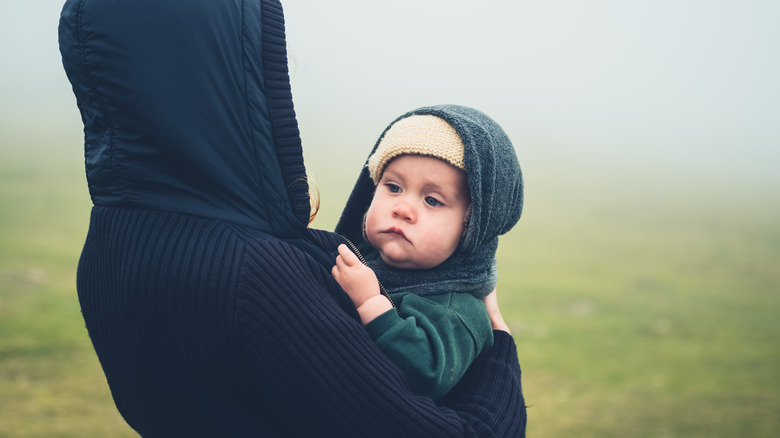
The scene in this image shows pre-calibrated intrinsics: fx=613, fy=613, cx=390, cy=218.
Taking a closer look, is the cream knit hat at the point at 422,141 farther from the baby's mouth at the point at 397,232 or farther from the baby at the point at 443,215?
the baby's mouth at the point at 397,232

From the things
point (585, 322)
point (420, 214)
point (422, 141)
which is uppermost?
point (422, 141)

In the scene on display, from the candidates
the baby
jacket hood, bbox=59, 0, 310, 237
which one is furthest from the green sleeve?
jacket hood, bbox=59, 0, 310, 237

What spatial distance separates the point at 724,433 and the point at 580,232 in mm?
20673

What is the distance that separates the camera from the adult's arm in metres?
1.16

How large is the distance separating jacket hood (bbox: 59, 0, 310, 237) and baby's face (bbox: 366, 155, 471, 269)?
656 millimetres

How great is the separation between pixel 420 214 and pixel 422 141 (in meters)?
0.23

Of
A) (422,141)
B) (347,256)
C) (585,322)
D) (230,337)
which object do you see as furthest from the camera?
Answer: (585,322)

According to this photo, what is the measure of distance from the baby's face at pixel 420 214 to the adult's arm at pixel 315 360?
60 centimetres

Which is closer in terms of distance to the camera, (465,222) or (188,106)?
(188,106)

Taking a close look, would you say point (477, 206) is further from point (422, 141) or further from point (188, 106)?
point (188, 106)

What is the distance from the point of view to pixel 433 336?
5.33 feet

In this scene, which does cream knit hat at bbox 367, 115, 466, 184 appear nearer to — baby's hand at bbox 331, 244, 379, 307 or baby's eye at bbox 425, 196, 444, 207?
baby's eye at bbox 425, 196, 444, 207

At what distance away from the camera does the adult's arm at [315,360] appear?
45.8 inches

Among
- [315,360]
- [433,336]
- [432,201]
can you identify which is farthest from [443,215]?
[315,360]
